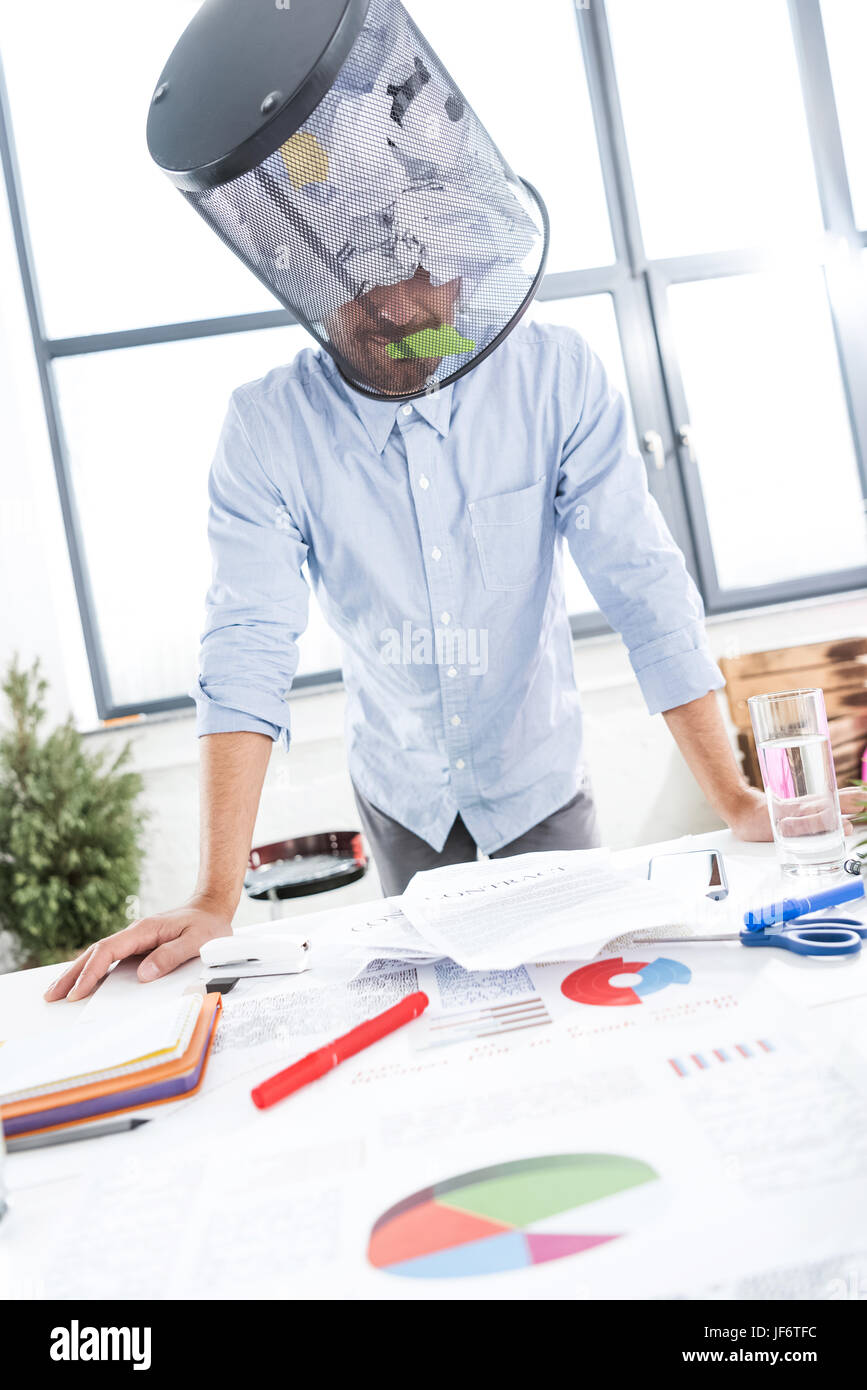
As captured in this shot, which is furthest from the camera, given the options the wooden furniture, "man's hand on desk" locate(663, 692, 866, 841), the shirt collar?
the wooden furniture

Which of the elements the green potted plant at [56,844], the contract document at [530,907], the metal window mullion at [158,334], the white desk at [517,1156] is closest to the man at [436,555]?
the contract document at [530,907]

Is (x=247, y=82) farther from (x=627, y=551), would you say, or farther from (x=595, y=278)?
(x=595, y=278)

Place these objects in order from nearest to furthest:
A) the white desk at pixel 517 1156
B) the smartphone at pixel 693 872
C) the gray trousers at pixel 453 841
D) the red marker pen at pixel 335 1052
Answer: the white desk at pixel 517 1156 < the red marker pen at pixel 335 1052 < the smartphone at pixel 693 872 < the gray trousers at pixel 453 841

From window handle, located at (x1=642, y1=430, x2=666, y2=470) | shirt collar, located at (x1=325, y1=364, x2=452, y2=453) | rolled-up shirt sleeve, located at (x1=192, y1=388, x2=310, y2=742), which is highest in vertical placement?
window handle, located at (x1=642, y1=430, x2=666, y2=470)

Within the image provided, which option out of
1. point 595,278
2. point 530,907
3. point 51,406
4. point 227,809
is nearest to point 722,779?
point 530,907

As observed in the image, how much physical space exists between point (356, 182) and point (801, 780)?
66 cm

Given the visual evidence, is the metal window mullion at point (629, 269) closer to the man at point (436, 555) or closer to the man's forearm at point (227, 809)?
the man at point (436, 555)

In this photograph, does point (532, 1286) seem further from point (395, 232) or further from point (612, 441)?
point (612, 441)

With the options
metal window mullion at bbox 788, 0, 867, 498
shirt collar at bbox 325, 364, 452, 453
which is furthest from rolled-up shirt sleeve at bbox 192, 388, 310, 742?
metal window mullion at bbox 788, 0, 867, 498

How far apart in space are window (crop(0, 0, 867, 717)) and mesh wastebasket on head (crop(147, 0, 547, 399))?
2.22 meters

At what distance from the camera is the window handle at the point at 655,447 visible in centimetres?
320

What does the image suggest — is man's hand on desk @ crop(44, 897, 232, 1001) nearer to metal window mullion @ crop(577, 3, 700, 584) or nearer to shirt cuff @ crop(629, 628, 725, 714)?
shirt cuff @ crop(629, 628, 725, 714)

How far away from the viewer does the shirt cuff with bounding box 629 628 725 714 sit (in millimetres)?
1185

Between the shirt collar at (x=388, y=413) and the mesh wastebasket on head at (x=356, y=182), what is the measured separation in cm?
29
